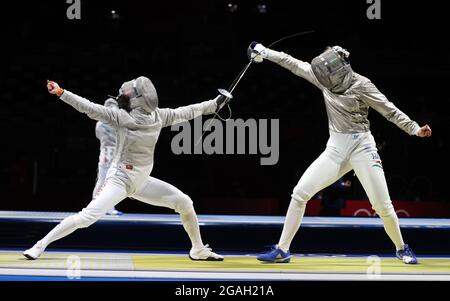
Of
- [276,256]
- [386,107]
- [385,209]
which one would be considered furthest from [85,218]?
[386,107]

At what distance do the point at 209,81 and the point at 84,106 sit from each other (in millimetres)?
4366

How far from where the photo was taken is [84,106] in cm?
331

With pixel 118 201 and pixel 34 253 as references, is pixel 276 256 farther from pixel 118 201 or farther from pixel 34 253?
pixel 34 253

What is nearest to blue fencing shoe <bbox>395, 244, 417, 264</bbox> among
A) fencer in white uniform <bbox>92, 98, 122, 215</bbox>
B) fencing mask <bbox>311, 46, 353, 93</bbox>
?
fencing mask <bbox>311, 46, 353, 93</bbox>

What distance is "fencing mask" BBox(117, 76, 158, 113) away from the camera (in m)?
3.44

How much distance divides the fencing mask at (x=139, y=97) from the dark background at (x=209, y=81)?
3.35 meters

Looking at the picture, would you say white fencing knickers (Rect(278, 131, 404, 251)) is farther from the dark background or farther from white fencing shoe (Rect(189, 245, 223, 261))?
the dark background

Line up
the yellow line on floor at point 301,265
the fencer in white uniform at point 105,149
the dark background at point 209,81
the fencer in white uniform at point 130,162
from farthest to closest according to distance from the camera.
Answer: the dark background at point 209,81, the fencer in white uniform at point 105,149, the fencer in white uniform at point 130,162, the yellow line on floor at point 301,265

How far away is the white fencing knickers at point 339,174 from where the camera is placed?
3.46 meters

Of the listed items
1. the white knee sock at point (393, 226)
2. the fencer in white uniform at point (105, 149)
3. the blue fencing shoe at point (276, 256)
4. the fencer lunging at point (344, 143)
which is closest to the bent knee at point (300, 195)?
the fencer lunging at point (344, 143)

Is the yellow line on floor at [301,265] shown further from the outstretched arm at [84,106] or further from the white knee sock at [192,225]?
the outstretched arm at [84,106]

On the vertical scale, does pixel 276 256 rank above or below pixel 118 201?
below
